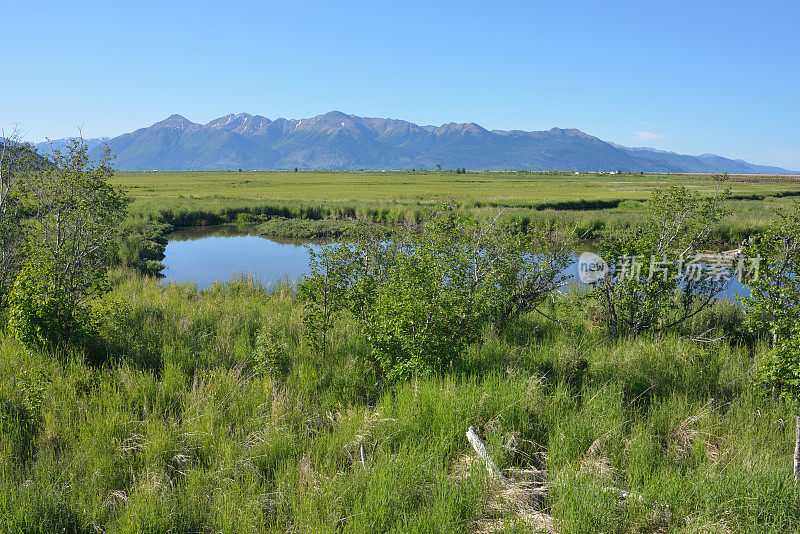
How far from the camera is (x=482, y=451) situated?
5059mm

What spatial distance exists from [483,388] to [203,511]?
3617mm

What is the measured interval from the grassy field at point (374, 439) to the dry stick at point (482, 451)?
122mm

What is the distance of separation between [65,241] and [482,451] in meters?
8.68

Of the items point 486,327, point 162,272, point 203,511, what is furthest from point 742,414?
point 162,272

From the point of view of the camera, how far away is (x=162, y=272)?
851 inches

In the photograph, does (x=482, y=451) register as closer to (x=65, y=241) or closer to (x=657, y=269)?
(x=657, y=269)

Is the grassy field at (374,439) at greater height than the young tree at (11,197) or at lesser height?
lesser

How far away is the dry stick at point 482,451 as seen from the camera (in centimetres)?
478

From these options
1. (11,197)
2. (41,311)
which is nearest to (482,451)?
(41,311)

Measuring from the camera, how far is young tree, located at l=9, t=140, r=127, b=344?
7.39 metres

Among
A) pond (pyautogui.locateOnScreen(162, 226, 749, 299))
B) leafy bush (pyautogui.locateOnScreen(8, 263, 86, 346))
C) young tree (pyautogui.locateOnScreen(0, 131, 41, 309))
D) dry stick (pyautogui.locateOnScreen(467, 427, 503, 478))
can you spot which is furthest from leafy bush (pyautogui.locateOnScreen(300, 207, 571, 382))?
pond (pyautogui.locateOnScreen(162, 226, 749, 299))

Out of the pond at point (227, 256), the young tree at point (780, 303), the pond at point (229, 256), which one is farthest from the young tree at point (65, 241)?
the young tree at point (780, 303)

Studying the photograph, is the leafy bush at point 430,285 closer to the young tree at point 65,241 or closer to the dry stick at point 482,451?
the dry stick at point 482,451

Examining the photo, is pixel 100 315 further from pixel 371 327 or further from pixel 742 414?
pixel 742 414
